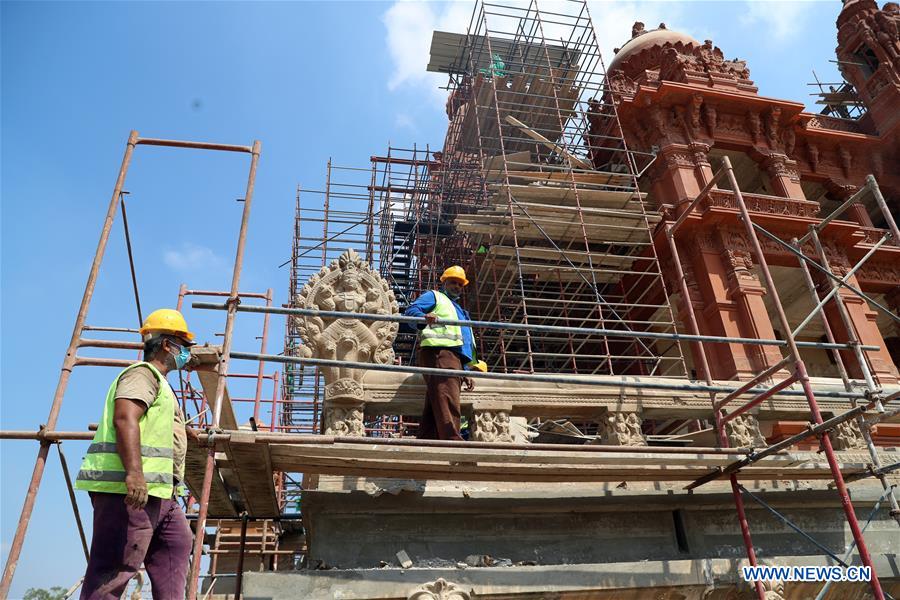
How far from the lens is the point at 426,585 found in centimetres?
491

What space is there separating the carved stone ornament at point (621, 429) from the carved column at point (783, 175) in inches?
539

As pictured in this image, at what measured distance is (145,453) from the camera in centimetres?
351

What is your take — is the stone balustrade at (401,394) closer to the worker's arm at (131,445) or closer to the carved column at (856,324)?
the worker's arm at (131,445)

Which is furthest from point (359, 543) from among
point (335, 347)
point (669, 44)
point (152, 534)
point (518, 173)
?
point (669, 44)

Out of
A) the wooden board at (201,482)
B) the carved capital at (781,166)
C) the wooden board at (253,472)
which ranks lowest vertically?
the wooden board at (253,472)

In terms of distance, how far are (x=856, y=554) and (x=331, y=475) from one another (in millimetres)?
4668

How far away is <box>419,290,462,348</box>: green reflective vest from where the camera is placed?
5848mm

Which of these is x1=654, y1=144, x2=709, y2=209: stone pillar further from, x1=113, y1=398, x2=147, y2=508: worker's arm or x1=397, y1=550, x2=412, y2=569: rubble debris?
x1=113, y1=398, x2=147, y2=508: worker's arm

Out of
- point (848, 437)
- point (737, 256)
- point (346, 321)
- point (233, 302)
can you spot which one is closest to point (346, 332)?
point (346, 321)

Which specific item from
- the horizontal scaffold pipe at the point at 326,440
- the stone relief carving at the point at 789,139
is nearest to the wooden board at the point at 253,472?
the horizontal scaffold pipe at the point at 326,440

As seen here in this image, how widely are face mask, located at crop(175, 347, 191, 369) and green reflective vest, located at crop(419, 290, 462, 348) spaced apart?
215 cm

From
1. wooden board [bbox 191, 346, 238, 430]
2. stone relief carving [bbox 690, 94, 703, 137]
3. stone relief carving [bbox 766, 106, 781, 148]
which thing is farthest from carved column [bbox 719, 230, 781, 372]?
wooden board [bbox 191, 346, 238, 430]

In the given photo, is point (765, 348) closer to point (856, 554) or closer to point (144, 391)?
point (856, 554)

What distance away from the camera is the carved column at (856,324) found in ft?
47.7
